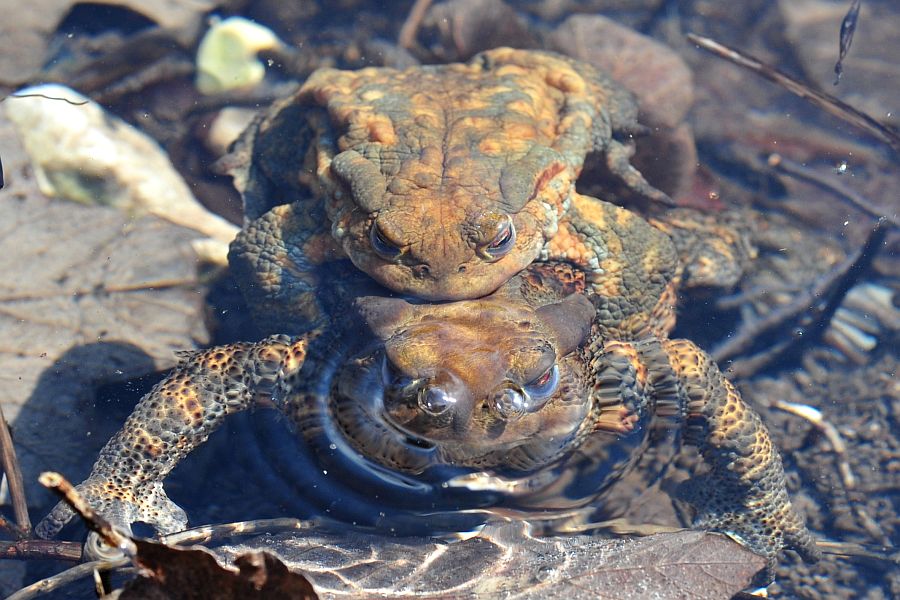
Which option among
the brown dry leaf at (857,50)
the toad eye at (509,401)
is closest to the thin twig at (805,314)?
the brown dry leaf at (857,50)

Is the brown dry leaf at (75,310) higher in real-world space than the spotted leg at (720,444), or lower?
lower

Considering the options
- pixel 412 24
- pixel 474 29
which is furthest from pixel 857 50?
pixel 412 24

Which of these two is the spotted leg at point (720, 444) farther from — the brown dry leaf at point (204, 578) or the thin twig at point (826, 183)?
the thin twig at point (826, 183)

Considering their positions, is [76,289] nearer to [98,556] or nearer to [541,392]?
[98,556]

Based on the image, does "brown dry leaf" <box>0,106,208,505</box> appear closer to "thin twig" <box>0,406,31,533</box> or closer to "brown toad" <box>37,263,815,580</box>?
"thin twig" <box>0,406,31,533</box>

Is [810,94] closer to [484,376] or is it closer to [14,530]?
[484,376]

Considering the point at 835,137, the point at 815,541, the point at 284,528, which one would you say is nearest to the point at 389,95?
the point at 284,528

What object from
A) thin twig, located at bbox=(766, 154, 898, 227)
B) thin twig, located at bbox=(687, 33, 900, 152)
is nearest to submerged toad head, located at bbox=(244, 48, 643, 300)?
thin twig, located at bbox=(687, 33, 900, 152)
